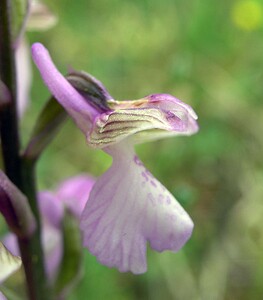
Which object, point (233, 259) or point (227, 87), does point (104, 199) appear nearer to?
point (233, 259)

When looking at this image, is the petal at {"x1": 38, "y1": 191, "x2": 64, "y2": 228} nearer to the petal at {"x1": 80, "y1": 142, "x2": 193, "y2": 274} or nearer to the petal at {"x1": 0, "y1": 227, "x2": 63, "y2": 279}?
the petal at {"x1": 0, "y1": 227, "x2": 63, "y2": 279}

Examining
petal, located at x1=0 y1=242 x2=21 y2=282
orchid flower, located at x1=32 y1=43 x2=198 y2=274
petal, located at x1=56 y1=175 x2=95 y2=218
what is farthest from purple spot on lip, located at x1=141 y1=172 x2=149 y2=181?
petal, located at x1=56 y1=175 x2=95 y2=218

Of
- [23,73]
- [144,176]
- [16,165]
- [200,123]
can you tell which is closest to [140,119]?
[144,176]

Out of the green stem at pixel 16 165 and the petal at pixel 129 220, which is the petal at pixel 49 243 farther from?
the petal at pixel 129 220

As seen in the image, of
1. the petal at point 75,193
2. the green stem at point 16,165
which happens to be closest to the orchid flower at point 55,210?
the petal at point 75,193

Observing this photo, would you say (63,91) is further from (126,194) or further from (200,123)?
(200,123)

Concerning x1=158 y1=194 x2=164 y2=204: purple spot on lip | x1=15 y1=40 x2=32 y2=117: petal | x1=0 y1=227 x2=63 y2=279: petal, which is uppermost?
x1=158 y1=194 x2=164 y2=204: purple spot on lip

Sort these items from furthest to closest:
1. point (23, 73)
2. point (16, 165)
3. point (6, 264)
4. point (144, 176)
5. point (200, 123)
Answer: point (200, 123)
point (23, 73)
point (16, 165)
point (144, 176)
point (6, 264)
